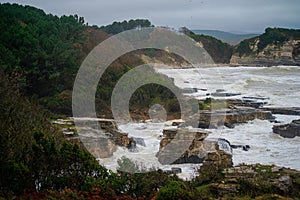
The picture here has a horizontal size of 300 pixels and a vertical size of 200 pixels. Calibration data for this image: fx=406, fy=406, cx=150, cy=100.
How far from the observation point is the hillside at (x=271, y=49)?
61.5 metres

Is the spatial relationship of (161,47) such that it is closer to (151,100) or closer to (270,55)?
(270,55)

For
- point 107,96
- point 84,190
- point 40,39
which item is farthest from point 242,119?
point 84,190

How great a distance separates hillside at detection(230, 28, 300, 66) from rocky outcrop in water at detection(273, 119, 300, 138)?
4341 centimetres

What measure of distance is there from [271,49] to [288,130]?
157 ft

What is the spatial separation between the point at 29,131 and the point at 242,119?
14.4 meters

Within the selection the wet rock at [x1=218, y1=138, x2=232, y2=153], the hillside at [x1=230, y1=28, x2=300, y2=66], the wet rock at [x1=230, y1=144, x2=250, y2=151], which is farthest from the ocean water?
the hillside at [x1=230, y1=28, x2=300, y2=66]

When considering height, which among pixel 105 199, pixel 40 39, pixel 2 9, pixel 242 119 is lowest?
pixel 242 119

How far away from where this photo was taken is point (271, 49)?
63.5 metres

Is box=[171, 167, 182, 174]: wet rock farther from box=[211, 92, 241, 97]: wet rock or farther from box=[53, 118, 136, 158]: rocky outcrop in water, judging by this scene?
box=[211, 92, 241, 97]: wet rock

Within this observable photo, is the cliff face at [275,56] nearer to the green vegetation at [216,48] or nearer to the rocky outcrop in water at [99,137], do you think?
the green vegetation at [216,48]

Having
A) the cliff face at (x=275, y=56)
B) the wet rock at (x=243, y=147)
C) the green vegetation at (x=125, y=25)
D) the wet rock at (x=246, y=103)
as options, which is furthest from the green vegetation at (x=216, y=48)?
the wet rock at (x=243, y=147)

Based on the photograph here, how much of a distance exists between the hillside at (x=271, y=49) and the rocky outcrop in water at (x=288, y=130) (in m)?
43.4

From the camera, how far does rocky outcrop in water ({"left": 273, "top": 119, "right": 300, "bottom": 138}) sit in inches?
716

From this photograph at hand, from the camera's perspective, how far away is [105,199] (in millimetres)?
6750
